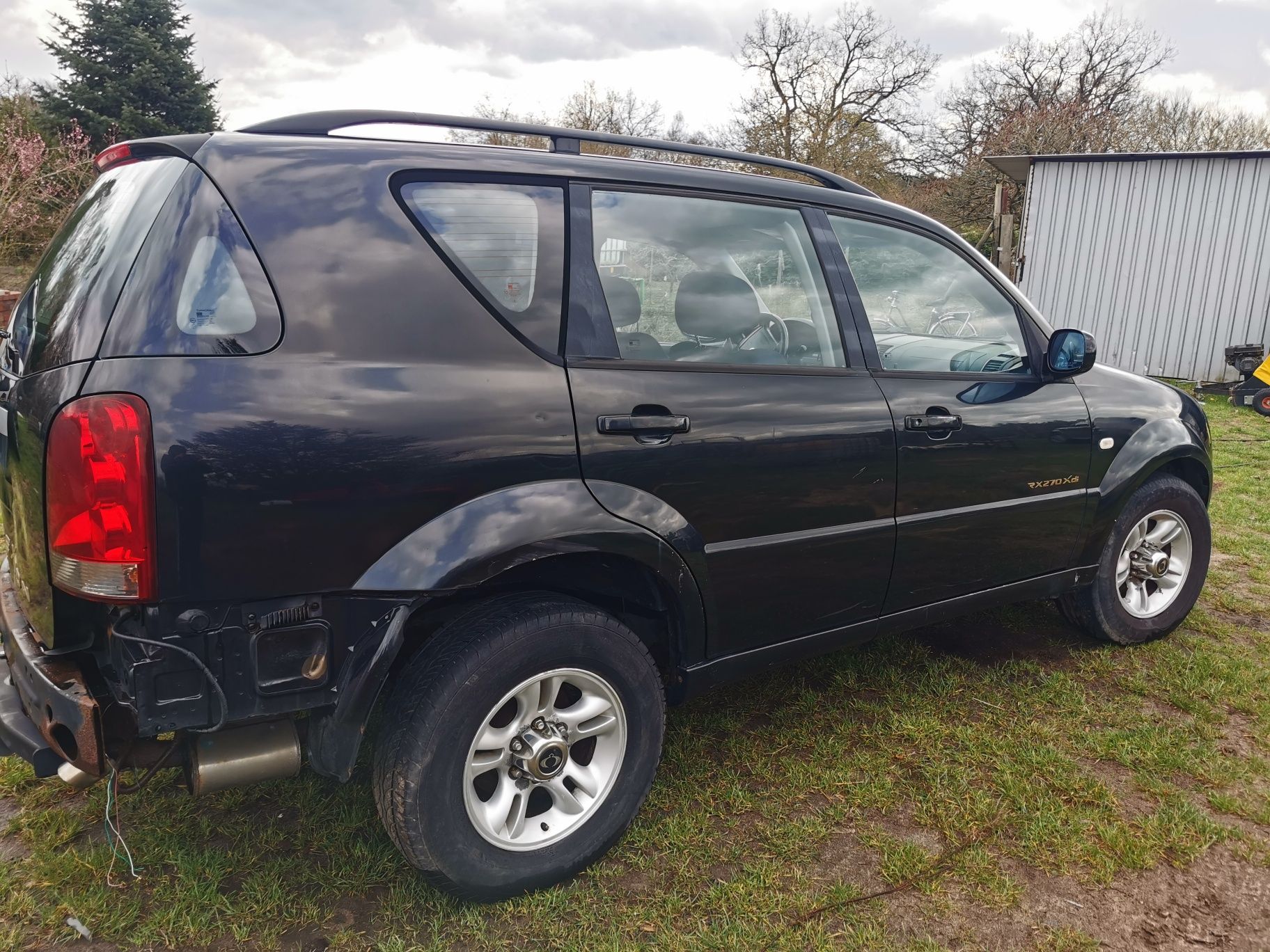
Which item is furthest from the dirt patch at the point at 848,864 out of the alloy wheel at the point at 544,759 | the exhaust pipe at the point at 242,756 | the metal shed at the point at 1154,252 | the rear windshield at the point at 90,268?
the metal shed at the point at 1154,252

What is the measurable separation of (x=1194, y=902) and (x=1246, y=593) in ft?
9.38

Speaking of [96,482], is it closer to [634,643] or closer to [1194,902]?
[634,643]

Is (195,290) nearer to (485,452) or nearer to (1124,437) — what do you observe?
(485,452)

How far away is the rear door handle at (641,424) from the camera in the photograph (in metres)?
2.20

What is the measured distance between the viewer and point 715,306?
8.57 feet

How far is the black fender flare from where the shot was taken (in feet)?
11.3

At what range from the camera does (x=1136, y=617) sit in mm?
3764

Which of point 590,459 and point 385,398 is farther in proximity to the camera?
point 590,459

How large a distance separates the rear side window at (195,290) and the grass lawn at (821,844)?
1415mm

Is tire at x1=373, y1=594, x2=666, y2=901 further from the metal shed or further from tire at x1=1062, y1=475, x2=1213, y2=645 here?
the metal shed

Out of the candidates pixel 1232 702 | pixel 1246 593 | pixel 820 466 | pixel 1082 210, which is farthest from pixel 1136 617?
pixel 1082 210

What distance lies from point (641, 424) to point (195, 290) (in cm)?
106

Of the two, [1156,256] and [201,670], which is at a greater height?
[1156,256]

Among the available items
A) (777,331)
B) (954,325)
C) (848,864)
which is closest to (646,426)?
(777,331)
